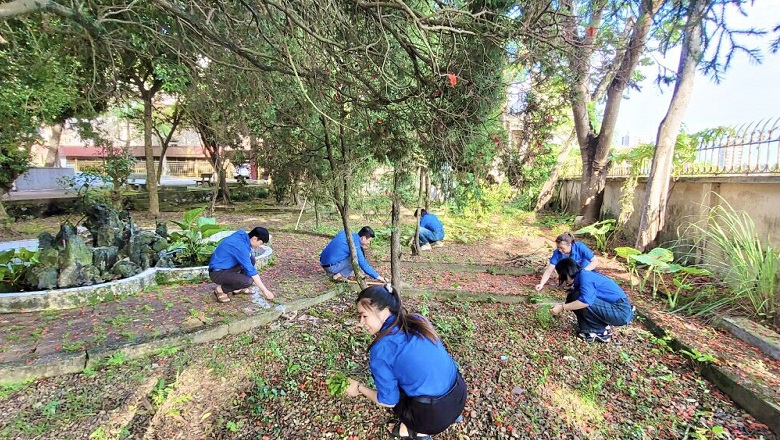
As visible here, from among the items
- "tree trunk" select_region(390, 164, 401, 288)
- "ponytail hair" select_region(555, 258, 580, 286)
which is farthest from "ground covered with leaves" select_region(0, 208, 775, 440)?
"tree trunk" select_region(390, 164, 401, 288)

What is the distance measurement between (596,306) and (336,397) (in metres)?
2.51

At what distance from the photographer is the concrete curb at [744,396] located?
8.29 feet

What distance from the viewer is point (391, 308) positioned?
209 centimetres

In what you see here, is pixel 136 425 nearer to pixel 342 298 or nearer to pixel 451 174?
pixel 342 298

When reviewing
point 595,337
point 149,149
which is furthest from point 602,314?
point 149,149

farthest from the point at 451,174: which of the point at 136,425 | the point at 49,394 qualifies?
the point at 49,394

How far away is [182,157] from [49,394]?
1578 inches

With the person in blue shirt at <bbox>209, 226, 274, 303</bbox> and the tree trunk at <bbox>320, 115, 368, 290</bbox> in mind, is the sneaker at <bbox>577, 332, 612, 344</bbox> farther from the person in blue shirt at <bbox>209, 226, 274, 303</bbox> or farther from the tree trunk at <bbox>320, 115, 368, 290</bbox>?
the person in blue shirt at <bbox>209, 226, 274, 303</bbox>

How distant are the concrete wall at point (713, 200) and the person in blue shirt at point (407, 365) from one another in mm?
4744

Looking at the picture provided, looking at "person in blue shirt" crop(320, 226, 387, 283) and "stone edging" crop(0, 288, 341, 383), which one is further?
"person in blue shirt" crop(320, 226, 387, 283)

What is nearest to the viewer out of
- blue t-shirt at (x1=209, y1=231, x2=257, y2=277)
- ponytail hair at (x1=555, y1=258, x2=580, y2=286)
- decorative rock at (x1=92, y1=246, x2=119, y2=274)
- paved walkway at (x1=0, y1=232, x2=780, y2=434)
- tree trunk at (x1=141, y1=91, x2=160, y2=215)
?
paved walkway at (x1=0, y1=232, x2=780, y2=434)

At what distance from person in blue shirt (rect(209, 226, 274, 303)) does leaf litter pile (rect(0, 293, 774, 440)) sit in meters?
0.79

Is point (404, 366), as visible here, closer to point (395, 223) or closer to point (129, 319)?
point (395, 223)

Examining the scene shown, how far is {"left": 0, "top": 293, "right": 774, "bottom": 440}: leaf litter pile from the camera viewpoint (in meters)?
2.43
